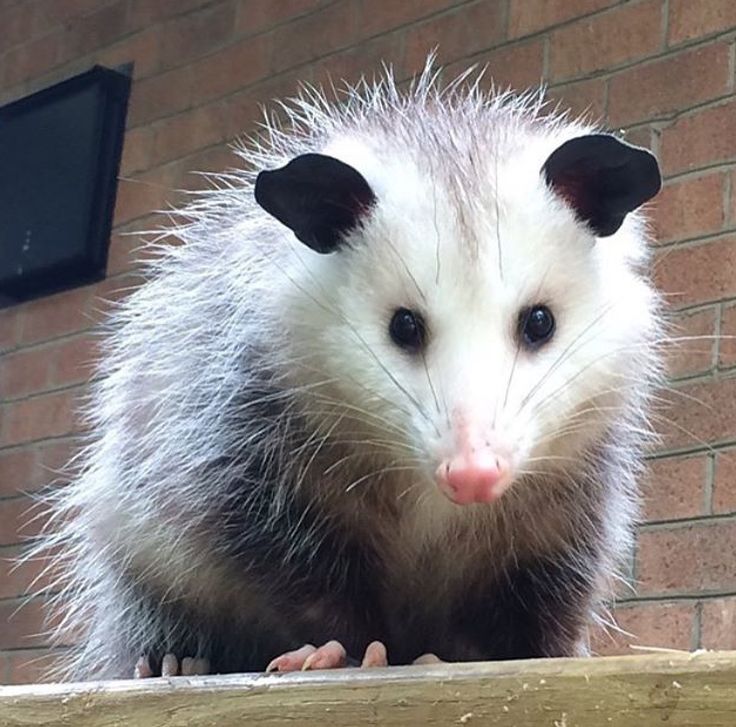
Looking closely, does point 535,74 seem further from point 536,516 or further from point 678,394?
point 536,516

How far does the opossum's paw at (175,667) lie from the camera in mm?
1432

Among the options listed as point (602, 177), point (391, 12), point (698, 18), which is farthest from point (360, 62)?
point (602, 177)

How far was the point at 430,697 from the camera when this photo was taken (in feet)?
2.82

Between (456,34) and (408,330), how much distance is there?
1.70 m

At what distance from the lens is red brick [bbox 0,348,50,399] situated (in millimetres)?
3308

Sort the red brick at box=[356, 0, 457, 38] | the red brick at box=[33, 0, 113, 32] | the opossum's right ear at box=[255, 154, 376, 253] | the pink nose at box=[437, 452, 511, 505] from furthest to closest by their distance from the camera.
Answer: the red brick at box=[33, 0, 113, 32] → the red brick at box=[356, 0, 457, 38] → the opossum's right ear at box=[255, 154, 376, 253] → the pink nose at box=[437, 452, 511, 505]

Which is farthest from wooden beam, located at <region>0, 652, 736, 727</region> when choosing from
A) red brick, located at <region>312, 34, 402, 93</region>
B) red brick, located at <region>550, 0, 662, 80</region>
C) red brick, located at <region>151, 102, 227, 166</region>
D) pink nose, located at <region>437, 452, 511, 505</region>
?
red brick, located at <region>151, 102, 227, 166</region>

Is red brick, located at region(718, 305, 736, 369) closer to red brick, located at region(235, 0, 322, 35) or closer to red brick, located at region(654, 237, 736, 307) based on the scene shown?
red brick, located at region(654, 237, 736, 307)

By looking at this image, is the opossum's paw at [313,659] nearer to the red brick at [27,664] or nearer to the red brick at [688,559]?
the red brick at [688,559]

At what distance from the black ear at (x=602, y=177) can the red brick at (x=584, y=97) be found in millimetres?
1196

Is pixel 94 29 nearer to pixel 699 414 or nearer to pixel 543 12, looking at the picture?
pixel 543 12

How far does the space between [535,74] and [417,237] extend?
1.47m

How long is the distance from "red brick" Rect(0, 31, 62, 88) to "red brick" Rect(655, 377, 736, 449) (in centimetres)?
203

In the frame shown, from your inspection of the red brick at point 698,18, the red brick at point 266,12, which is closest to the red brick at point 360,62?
the red brick at point 266,12
